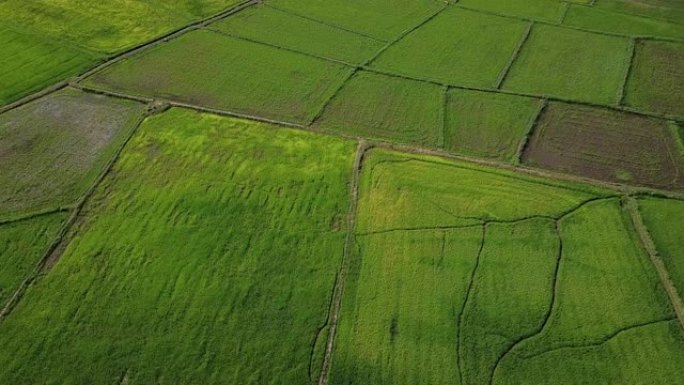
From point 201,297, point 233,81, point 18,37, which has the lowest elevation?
point 201,297

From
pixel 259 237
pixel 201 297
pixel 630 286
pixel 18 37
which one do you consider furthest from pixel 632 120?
pixel 18 37

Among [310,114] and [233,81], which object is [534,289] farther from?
[233,81]

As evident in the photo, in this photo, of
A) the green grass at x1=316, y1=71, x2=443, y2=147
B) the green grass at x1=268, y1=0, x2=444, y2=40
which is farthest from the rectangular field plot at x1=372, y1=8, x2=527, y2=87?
the green grass at x1=316, y1=71, x2=443, y2=147

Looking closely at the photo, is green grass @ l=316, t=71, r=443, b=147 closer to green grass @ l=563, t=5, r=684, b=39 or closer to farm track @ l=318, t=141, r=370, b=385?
farm track @ l=318, t=141, r=370, b=385

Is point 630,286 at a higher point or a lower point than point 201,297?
lower

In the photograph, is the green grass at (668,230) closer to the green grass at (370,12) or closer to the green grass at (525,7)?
the green grass at (370,12)

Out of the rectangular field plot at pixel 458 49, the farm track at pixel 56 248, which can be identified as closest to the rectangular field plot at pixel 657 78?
the rectangular field plot at pixel 458 49
